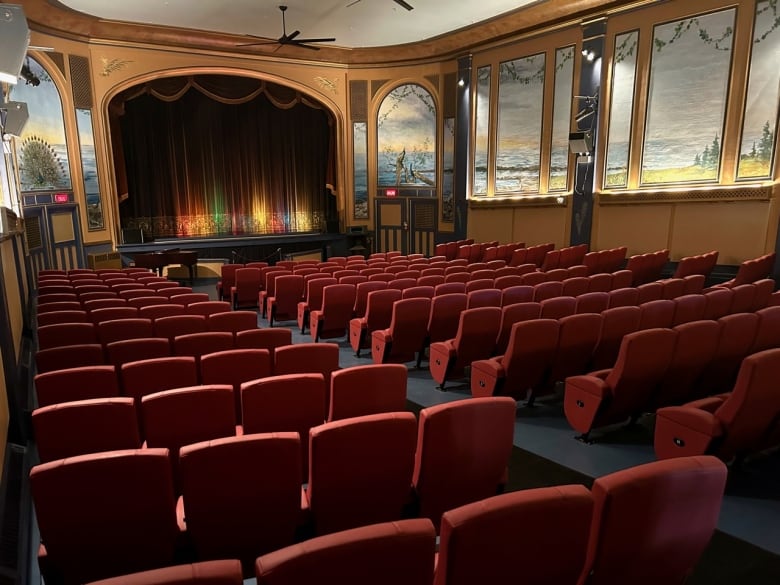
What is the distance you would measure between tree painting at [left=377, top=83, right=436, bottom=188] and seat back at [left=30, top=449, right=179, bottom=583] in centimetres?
1315

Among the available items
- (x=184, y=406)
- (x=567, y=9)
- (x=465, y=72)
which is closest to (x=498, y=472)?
(x=184, y=406)

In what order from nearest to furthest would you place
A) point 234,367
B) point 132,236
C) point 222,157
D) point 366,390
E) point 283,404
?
point 283,404, point 366,390, point 234,367, point 132,236, point 222,157

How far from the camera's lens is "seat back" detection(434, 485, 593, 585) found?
51.6 inches

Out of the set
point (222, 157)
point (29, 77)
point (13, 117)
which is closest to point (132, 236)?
point (29, 77)

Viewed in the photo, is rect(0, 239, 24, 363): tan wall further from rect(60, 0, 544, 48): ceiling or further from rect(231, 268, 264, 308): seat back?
rect(60, 0, 544, 48): ceiling

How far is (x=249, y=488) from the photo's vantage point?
73.9 inches

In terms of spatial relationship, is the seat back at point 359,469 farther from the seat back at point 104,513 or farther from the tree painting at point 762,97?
the tree painting at point 762,97

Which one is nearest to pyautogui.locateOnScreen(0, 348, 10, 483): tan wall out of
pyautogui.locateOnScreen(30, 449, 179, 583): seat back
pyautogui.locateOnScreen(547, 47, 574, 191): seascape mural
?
pyautogui.locateOnScreen(30, 449, 179, 583): seat back

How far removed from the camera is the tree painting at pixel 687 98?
874cm

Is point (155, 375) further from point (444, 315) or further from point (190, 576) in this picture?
point (444, 315)

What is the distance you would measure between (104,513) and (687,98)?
35.2 ft

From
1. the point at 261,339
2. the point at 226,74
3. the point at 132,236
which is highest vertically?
the point at 226,74

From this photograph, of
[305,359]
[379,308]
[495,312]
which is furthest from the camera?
[379,308]

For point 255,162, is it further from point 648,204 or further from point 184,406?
point 184,406
